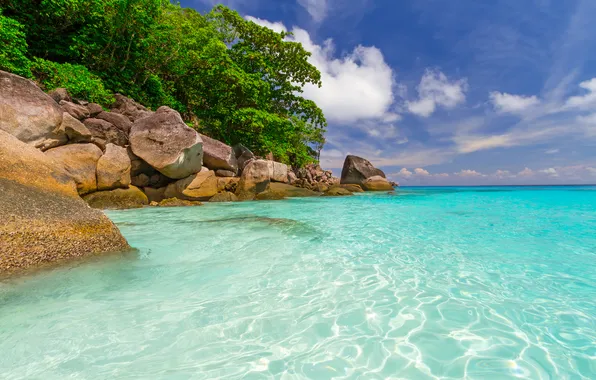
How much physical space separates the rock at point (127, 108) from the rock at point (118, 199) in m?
4.06

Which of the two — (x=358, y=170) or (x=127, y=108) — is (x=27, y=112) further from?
(x=358, y=170)

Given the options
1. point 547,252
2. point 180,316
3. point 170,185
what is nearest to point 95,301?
point 180,316

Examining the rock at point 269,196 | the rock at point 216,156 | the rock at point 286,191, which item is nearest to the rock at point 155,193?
the rock at point 216,156

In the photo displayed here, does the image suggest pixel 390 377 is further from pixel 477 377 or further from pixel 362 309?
pixel 362 309

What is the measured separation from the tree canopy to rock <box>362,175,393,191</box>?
11.7 m

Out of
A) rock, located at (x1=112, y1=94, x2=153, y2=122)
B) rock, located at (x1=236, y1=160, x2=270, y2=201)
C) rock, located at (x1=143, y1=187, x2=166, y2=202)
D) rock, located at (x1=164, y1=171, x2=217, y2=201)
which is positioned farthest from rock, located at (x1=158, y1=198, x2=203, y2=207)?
rock, located at (x1=112, y1=94, x2=153, y2=122)

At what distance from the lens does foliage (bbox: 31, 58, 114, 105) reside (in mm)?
11195

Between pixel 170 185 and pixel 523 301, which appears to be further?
pixel 170 185

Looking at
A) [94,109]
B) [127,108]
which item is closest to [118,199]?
[94,109]

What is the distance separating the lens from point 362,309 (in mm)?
2656

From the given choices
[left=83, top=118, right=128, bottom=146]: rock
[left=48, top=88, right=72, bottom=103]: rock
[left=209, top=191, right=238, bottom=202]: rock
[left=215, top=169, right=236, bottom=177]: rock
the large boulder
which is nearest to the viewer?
the large boulder

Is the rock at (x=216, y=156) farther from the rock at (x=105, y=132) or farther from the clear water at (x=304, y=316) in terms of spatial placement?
the clear water at (x=304, y=316)

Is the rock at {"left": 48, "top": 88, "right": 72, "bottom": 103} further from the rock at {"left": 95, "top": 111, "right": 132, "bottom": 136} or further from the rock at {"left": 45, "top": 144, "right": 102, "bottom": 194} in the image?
the rock at {"left": 45, "top": 144, "right": 102, "bottom": 194}

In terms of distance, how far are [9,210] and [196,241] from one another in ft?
8.85
